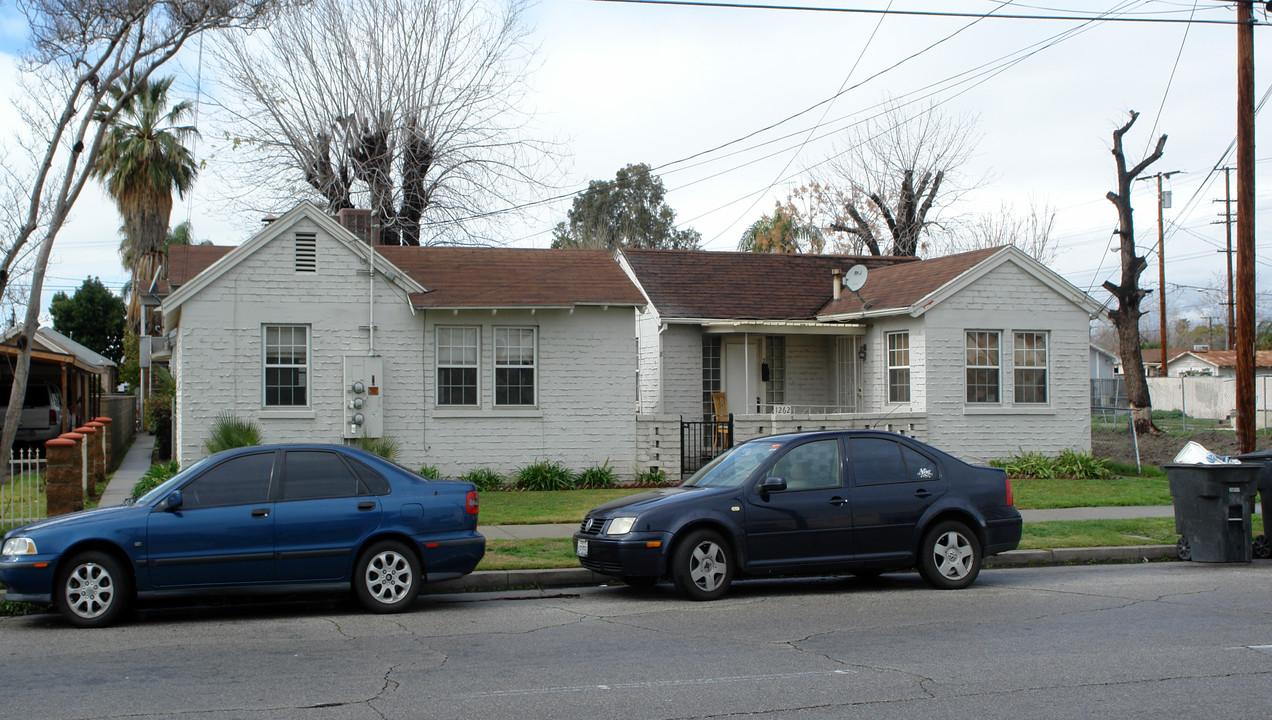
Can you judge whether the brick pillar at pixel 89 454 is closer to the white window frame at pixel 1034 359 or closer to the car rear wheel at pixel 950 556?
the car rear wheel at pixel 950 556

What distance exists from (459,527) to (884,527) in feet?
13.2

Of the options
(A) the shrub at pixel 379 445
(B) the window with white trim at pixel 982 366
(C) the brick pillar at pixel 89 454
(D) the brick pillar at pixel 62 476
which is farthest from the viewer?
(B) the window with white trim at pixel 982 366

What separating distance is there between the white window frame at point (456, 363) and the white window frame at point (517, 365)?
27 centimetres

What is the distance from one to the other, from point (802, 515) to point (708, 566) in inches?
39.8

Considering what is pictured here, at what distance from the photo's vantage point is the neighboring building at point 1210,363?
57625mm

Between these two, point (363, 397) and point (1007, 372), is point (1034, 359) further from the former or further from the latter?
point (363, 397)

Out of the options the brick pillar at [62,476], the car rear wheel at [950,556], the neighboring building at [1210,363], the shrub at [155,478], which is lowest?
the car rear wheel at [950,556]

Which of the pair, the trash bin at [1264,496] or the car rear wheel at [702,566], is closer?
the car rear wheel at [702,566]

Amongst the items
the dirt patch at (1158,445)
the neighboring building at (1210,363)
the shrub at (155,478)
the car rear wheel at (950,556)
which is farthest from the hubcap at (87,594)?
the neighboring building at (1210,363)

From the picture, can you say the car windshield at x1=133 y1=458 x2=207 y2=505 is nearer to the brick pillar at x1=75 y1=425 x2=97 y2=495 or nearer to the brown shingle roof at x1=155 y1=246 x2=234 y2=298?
the brick pillar at x1=75 y1=425 x2=97 y2=495

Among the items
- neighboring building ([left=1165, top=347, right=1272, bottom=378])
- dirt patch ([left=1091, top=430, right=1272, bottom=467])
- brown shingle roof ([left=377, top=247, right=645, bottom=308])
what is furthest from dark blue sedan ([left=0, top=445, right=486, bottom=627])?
neighboring building ([left=1165, top=347, right=1272, bottom=378])

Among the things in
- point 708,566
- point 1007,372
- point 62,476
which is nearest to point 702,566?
point 708,566

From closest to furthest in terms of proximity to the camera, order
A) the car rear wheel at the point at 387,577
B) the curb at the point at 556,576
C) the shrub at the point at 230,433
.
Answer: the car rear wheel at the point at 387,577
the curb at the point at 556,576
the shrub at the point at 230,433

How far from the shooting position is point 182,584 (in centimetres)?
890
